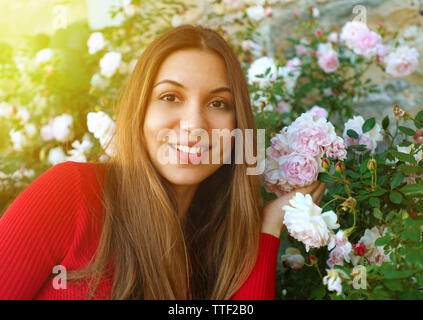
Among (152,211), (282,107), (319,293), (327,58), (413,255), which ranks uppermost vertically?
(327,58)

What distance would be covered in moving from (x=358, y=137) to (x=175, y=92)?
69 cm

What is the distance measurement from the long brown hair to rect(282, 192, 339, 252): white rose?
0.28 meters

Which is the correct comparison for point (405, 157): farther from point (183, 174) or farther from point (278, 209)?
point (183, 174)

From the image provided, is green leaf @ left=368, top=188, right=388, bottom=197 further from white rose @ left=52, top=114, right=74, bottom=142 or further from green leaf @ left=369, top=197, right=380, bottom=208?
white rose @ left=52, top=114, right=74, bottom=142

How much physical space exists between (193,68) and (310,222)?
2.08 ft

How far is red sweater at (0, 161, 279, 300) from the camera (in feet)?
3.83

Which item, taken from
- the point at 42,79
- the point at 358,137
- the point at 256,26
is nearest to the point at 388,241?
the point at 358,137

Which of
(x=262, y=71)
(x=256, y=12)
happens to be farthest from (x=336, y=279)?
(x=256, y=12)

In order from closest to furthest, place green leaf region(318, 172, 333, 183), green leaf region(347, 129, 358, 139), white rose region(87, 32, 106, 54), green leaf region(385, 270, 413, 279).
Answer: green leaf region(385, 270, 413, 279) < green leaf region(318, 172, 333, 183) < green leaf region(347, 129, 358, 139) < white rose region(87, 32, 106, 54)

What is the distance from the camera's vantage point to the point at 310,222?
1.17 meters

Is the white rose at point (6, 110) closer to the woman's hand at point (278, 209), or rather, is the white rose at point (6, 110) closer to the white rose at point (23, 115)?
the white rose at point (23, 115)

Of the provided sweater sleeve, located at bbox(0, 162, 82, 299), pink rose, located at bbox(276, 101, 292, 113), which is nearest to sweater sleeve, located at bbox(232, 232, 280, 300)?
sweater sleeve, located at bbox(0, 162, 82, 299)

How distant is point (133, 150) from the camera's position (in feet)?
4.59

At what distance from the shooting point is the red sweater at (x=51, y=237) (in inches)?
45.9
